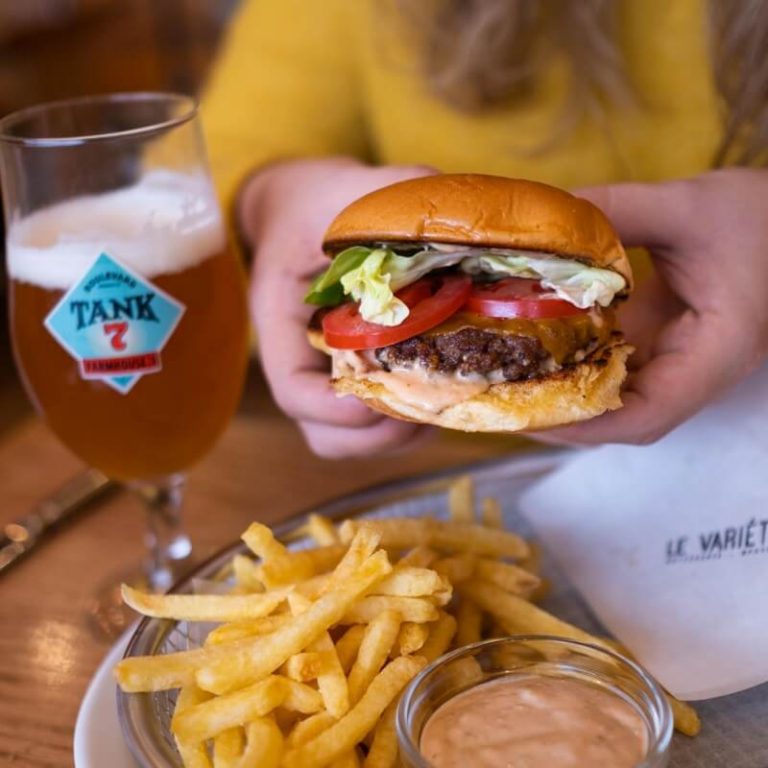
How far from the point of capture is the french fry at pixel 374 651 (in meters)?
1.28

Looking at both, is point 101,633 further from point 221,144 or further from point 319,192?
point 221,144

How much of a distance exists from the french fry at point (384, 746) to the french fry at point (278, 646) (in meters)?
0.13

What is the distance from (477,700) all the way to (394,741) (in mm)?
112

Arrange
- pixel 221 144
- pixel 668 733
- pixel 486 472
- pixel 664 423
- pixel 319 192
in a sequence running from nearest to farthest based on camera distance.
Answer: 1. pixel 668 733
2. pixel 664 423
3. pixel 319 192
4. pixel 486 472
5. pixel 221 144

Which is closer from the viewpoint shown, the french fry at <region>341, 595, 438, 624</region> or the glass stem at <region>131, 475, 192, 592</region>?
the french fry at <region>341, 595, 438, 624</region>

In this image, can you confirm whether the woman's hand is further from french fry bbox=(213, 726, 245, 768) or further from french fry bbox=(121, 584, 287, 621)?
french fry bbox=(213, 726, 245, 768)

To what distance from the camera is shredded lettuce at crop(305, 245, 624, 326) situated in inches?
55.6

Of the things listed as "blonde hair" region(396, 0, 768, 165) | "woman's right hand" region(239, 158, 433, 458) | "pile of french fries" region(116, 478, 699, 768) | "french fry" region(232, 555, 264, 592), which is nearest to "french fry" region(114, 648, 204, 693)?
"pile of french fries" region(116, 478, 699, 768)

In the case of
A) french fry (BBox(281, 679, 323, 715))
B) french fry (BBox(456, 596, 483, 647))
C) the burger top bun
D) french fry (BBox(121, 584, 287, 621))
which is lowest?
french fry (BBox(456, 596, 483, 647))

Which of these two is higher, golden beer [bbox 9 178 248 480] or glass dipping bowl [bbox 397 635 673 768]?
golden beer [bbox 9 178 248 480]

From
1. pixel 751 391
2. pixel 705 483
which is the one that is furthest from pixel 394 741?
pixel 751 391

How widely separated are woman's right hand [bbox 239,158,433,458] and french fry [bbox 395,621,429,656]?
349 millimetres

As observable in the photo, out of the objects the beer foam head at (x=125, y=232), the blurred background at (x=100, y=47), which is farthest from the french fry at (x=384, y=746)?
the blurred background at (x=100, y=47)

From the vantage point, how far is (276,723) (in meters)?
1.27
